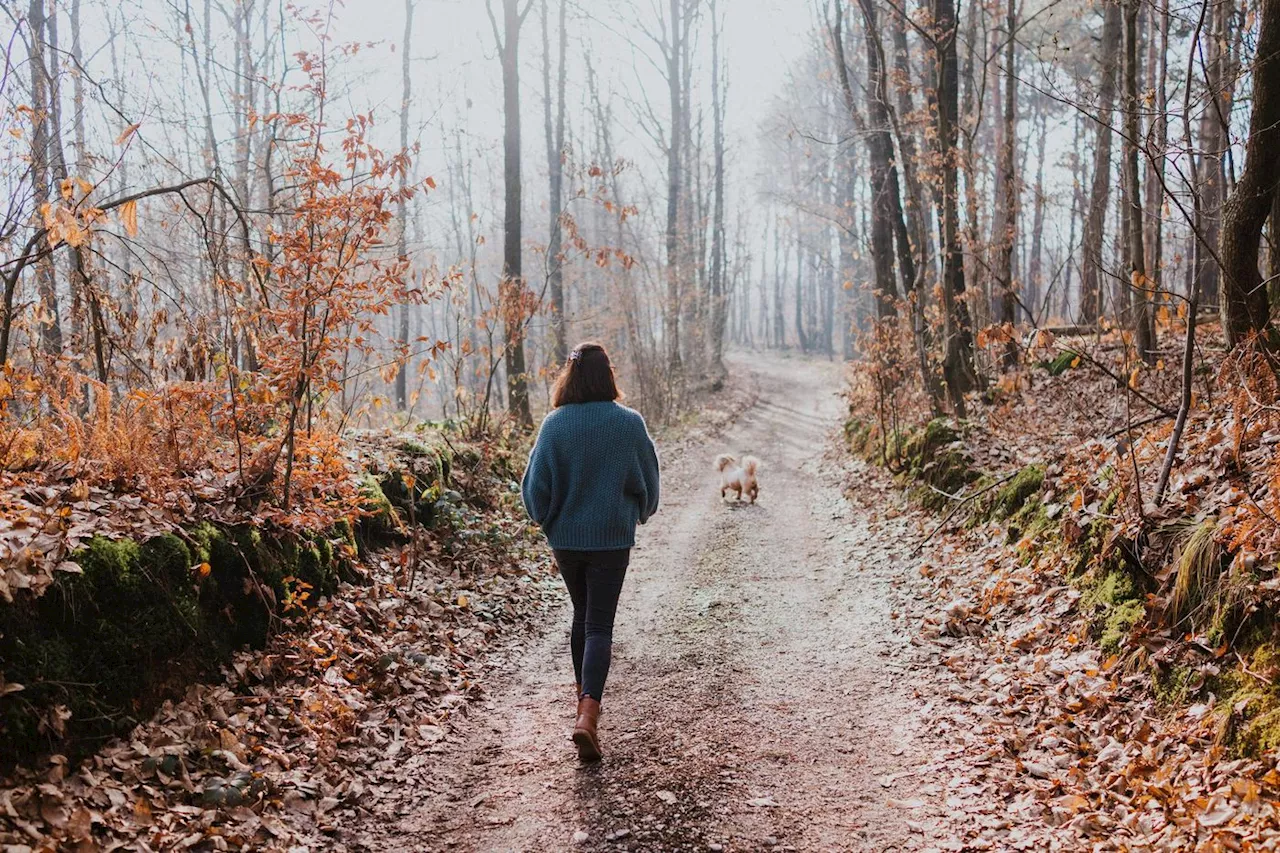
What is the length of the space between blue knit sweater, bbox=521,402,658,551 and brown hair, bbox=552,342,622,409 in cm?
5

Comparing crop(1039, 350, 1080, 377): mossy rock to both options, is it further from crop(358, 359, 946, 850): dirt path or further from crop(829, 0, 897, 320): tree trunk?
crop(358, 359, 946, 850): dirt path

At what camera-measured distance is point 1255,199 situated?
6039 millimetres

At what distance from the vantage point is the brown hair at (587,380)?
193 inches

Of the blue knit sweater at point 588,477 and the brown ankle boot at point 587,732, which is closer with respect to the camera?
the brown ankle boot at point 587,732

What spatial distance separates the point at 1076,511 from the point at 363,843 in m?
5.31

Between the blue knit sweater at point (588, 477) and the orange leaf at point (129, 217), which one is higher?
the orange leaf at point (129, 217)

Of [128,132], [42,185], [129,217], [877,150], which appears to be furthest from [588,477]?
[877,150]

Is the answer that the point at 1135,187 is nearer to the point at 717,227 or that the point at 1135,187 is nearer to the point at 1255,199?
the point at 1255,199

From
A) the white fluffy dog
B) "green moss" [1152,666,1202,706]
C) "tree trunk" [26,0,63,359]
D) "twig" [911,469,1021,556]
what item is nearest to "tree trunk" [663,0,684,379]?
the white fluffy dog

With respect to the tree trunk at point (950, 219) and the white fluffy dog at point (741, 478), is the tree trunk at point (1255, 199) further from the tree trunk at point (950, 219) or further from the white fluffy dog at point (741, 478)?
the white fluffy dog at point (741, 478)

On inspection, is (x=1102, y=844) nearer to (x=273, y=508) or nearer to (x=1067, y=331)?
(x=273, y=508)

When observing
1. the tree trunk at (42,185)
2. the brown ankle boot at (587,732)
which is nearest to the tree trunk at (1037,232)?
the brown ankle boot at (587,732)

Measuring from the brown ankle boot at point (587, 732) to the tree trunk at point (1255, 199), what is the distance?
529 cm

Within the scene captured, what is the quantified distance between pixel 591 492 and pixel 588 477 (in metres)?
0.09
